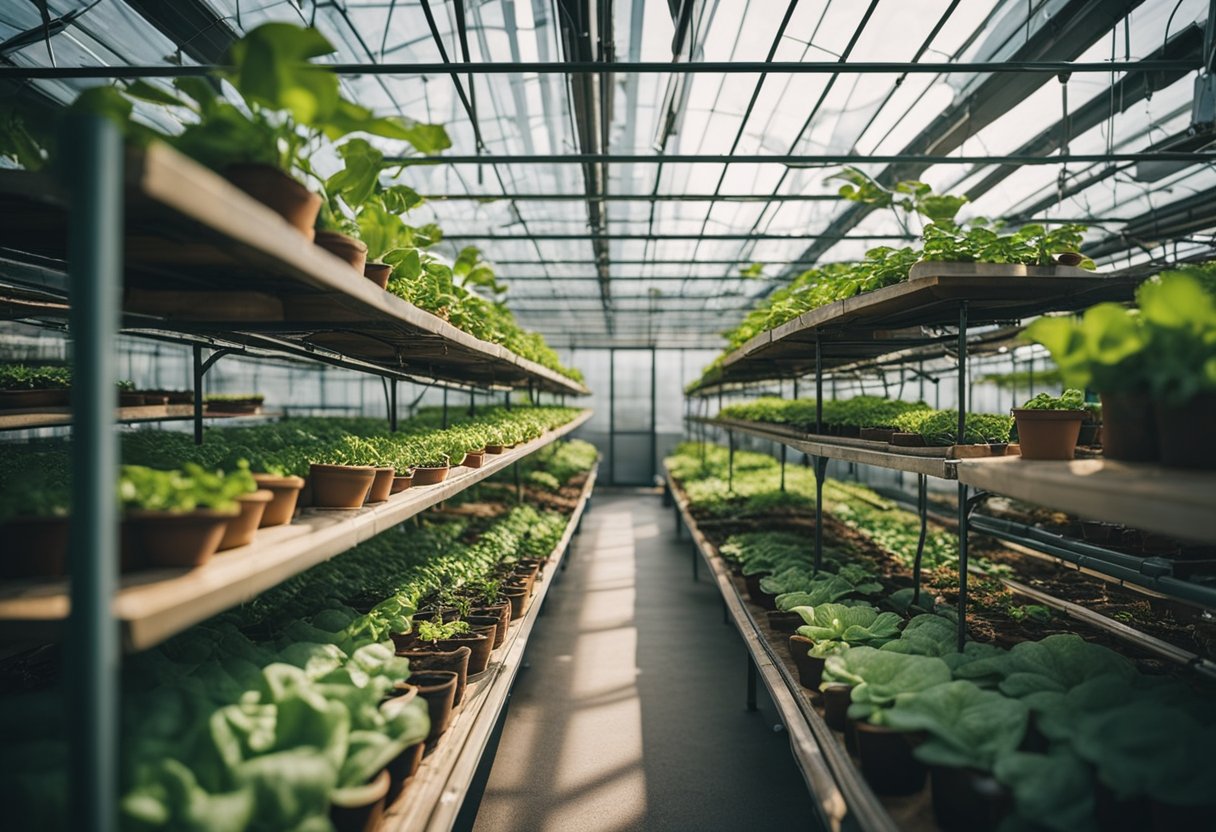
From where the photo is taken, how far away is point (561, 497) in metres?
6.95

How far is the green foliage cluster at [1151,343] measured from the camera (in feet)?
4.13

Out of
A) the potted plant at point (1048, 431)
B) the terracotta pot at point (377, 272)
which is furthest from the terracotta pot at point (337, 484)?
the potted plant at point (1048, 431)

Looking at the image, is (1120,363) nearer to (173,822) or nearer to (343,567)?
(173,822)

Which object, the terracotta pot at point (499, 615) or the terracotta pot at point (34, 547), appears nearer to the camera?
the terracotta pot at point (34, 547)

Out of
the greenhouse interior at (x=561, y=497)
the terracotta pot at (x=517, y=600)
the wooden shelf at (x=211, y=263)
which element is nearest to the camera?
the wooden shelf at (x=211, y=263)

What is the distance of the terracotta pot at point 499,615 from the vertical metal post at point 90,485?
1.93 metres

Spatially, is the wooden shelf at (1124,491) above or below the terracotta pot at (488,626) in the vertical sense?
above

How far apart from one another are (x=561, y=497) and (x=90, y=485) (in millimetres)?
6007

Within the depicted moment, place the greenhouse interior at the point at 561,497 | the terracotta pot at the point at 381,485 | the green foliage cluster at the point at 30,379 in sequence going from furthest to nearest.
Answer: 1. the green foliage cluster at the point at 30,379
2. the terracotta pot at the point at 381,485
3. the greenhouse interior at the point at 561,497

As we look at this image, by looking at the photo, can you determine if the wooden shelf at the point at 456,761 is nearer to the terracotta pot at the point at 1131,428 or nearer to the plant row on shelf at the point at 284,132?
the plant row on shelf at the point at 284,132

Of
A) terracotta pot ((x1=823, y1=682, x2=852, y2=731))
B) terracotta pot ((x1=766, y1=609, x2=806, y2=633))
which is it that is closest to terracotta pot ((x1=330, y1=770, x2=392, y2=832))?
terracotta pot ((x1=823, y1=682, x2=852, y2=731))

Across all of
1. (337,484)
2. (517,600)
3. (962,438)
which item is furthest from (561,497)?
(337,484)

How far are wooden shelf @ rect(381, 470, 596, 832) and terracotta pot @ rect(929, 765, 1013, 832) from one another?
3.99 feet

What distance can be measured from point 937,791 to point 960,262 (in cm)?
164
